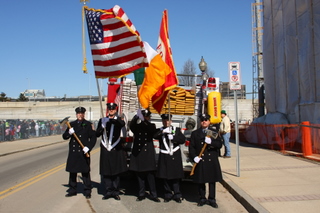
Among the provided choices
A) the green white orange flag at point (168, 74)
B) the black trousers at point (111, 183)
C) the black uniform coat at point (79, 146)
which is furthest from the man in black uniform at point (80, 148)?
the green white orange flag at point (168, 74)

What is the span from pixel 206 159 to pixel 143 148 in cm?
130

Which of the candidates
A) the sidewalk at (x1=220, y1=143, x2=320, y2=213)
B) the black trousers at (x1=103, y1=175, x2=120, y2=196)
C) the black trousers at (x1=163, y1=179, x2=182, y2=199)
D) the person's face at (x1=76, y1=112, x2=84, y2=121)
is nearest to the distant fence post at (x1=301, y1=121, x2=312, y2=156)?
the sidewalk at (x1=220, y1=143, x2=320, y2=213)

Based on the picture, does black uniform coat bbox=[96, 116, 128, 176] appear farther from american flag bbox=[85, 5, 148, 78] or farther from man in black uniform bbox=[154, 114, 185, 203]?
american flag bbox=[85, 5, 148, 78]

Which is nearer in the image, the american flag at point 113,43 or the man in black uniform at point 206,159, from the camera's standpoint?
the man in black uniform at point 206,159

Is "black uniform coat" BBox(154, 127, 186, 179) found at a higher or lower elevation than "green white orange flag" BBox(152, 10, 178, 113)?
lower

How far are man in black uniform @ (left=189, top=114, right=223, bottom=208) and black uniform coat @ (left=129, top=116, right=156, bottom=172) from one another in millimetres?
867

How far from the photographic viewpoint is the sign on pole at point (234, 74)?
934 centimetres

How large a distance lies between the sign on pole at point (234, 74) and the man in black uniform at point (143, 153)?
10.6ft

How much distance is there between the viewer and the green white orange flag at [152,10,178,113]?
6.96 metres

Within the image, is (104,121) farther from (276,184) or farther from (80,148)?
(276,184)

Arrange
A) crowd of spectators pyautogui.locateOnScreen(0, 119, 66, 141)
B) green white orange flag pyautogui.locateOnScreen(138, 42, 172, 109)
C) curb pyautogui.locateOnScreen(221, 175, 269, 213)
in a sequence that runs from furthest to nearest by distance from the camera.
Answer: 1. crowd of spectators pyautogui.locateOnScreen(0, 119, 66, 141)
2. green white orange flag pyautogui.locateOnScreen(138, 42, 172, 109)
3. curb pyautogui.locateOnScreen(221, 175, 269, 213)

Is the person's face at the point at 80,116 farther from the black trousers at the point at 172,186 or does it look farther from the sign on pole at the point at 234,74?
the sign on pole at the point at 234,74

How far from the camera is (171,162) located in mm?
6910

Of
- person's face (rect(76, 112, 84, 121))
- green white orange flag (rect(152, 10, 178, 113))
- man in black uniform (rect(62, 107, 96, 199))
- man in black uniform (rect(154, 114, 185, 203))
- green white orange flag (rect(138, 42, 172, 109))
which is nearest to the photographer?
green white orange flag (rect(138, 42, 172, 109))
